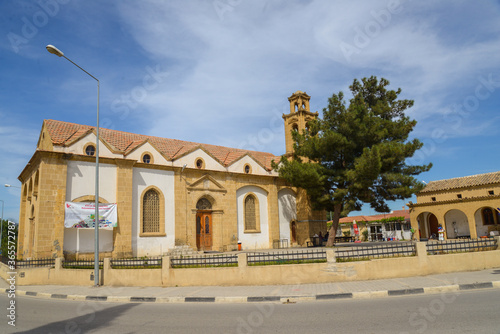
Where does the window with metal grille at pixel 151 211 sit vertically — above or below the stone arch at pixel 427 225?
above

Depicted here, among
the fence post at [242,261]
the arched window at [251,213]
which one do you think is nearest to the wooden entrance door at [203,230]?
the arched window at [251,213]

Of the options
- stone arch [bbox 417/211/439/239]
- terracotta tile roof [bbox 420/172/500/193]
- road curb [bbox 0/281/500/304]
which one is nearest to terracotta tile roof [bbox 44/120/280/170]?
road curb [bbox 0/281/500/304]

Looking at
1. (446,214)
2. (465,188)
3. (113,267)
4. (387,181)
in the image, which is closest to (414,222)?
(446,214)

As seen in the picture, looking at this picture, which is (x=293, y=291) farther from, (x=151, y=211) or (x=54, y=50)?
(x=151, y=211)

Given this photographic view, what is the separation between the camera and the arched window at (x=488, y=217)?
1218 inches

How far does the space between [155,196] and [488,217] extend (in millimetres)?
29767

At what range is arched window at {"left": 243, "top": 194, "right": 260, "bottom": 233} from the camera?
2780 cm

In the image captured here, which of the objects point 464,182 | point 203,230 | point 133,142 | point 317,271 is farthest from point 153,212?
point 464,182

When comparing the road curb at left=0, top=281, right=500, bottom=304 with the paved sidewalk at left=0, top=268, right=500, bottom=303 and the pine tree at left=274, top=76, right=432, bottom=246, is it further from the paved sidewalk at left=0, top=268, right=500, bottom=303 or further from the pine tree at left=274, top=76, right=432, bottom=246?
the pine tree at left=274, top=76, right=432, bottom=246

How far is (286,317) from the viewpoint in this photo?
732cm

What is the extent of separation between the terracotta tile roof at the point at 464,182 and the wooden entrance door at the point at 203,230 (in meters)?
22.1

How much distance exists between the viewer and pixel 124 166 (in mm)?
22203

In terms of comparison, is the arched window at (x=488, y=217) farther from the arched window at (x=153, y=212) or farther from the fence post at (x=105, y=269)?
the fence post at (x=105, y=269)

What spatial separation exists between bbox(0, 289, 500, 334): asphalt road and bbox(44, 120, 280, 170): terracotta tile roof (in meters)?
13.9
